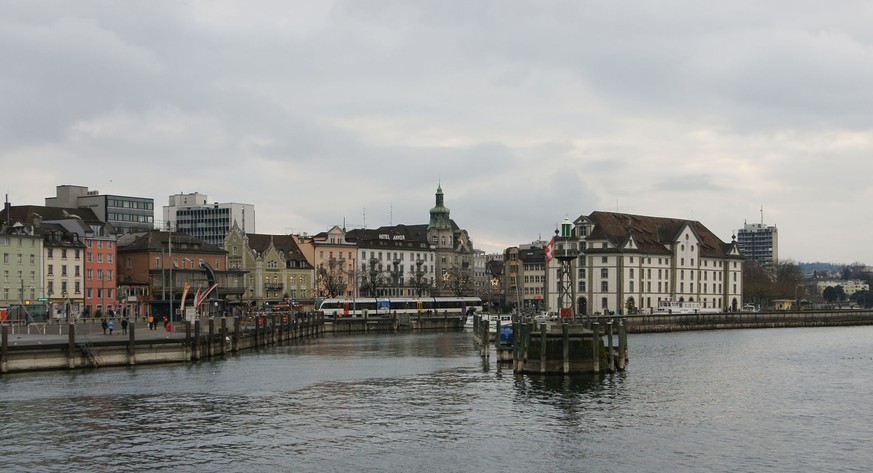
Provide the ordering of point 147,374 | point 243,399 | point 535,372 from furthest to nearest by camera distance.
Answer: point 147,374 → point 535,372 → point 243,399

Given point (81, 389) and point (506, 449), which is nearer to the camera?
point (506, 449)

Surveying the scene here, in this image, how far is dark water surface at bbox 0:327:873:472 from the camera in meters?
42.3

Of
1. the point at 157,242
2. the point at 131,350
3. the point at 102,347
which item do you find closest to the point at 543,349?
the point at 131,350

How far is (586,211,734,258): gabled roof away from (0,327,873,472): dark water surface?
295 ft

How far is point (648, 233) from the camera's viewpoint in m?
181

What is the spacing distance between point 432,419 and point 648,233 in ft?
439

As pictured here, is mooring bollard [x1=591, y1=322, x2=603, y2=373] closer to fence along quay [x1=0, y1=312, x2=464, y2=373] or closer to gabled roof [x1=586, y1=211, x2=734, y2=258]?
fence along quay [x1=0, y1=312, x2=464, y2=373]

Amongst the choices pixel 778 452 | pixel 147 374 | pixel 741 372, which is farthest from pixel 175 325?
pixel 778 452

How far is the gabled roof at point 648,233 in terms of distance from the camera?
568 ft

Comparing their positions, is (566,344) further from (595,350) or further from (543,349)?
(595,350)

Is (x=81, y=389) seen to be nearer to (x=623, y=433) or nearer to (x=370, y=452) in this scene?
(x=370, y=452)

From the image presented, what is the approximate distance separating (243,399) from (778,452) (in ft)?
92.7

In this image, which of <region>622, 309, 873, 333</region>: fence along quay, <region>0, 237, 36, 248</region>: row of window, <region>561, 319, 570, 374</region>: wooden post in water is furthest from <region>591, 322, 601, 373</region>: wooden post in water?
<region>0, 237, 36, 248</region>: row of window

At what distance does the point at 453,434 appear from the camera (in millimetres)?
47750
